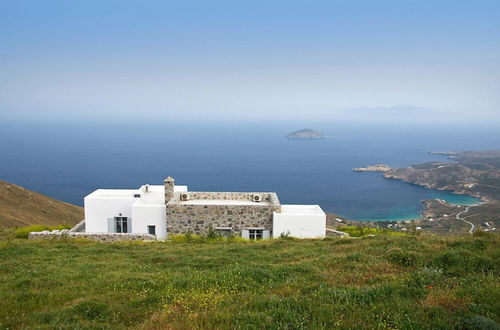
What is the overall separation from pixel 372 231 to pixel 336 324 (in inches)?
815

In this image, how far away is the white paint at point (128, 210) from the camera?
23.4m

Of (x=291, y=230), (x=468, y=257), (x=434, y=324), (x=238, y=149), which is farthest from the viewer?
(x=238, y=149)

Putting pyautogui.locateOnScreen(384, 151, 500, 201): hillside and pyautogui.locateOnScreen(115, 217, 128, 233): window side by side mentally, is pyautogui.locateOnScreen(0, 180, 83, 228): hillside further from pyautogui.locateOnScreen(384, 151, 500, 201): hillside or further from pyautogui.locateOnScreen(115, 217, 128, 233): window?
pyautogui.locateOnScreen(384, 151, 500, 201): hillside

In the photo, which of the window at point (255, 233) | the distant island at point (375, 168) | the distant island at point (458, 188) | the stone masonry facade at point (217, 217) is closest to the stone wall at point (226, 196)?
the stone masonry facade at point (217, 217)

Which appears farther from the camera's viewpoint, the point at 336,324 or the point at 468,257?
the point at 468,257

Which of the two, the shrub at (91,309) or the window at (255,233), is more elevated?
the shrub at (91,309)

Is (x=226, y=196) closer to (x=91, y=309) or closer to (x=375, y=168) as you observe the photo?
(x=91, y=309)

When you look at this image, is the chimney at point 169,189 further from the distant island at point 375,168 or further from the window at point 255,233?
the distant island at point 375,168

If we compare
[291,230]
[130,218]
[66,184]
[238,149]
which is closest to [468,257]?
[291,230]

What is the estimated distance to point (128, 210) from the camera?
25.1 metres

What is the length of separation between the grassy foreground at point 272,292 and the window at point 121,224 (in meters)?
12.5

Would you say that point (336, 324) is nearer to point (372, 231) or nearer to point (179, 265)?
point (179, 265)

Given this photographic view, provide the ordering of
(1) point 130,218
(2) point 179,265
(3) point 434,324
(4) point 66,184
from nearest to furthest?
1. (3) point 434,324
2. (2) point 179,265
3. (1) point 130,218
4. (4) point 66,184

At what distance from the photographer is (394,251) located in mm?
10875
